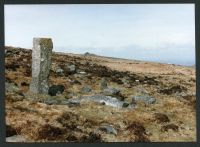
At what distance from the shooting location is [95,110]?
25.9 meters

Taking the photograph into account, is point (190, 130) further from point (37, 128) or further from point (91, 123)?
point (37, 128)

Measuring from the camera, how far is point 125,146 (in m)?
22.5

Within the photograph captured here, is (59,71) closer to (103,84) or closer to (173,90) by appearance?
(103,84)

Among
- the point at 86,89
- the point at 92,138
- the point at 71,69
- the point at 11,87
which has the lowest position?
the point at 92,138

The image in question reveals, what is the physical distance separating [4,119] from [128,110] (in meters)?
6.73

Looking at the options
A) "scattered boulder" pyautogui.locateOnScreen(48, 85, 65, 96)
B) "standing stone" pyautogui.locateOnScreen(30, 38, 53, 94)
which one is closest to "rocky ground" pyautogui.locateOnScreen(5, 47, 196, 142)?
"scattered boulder" pyautogui.locateOnScreen(48, 85, 65, 96)

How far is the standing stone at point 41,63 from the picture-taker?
25.4m

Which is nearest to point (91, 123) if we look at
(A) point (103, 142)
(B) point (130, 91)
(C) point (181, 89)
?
(A) point (103, 142)

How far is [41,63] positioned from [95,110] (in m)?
3.58

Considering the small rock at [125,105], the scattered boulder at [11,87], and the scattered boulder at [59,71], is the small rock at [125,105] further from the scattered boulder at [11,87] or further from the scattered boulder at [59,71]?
the scattered boulder at [59,71]

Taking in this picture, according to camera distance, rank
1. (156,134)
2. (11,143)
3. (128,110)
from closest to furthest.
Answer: (11,143), (156,134), (128,110)

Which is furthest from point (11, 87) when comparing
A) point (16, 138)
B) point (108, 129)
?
point (108, 129)

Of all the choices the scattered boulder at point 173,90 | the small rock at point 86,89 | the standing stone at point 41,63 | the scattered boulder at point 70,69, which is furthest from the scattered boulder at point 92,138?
the scattered boulder at point 70,69

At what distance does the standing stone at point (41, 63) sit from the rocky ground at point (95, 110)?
51 centimetres
